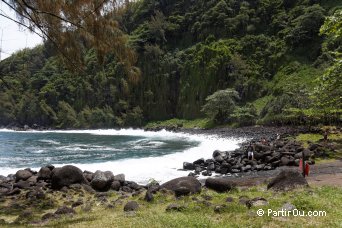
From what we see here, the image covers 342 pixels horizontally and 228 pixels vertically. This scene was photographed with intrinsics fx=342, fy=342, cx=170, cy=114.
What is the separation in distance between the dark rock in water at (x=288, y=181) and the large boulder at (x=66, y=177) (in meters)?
9.35

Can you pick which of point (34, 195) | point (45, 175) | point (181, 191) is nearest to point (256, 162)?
point (181, 191)

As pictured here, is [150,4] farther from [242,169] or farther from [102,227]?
[102,227]

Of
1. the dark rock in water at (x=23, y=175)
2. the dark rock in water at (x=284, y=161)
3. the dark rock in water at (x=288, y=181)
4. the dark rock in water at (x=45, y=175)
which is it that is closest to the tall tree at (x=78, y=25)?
the dark rock in water at (x=288, y=181)

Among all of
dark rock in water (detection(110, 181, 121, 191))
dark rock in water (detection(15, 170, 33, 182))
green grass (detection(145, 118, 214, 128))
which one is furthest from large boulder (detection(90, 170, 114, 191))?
green grass (detection(145, 118, 214, 128))

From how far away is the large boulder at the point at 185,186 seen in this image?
41.6ft

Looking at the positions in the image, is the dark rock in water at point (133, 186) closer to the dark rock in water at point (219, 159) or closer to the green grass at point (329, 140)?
the dark rock in water at point (219, 159)

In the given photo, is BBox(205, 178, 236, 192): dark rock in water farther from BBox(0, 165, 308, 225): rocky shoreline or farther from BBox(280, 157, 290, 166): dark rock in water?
BBox(280, 157, 290, 166): dark rock in water

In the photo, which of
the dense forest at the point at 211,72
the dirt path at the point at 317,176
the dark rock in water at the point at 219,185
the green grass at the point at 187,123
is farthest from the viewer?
the green grass at the point at 187,123

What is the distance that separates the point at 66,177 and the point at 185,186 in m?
6.79

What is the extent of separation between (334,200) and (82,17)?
7496 mm

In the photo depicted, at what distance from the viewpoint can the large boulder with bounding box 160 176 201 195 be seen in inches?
499

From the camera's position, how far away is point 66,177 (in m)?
16.7

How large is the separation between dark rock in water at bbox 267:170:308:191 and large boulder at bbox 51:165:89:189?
935cm

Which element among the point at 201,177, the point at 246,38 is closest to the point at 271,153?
the point at 201,177
